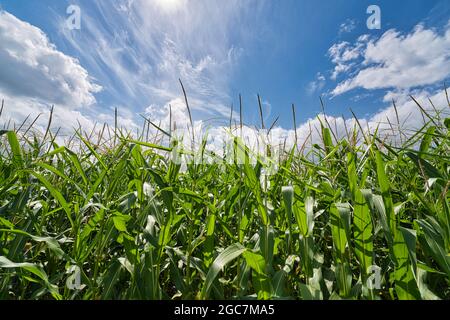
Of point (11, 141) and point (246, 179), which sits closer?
point (246, 179)

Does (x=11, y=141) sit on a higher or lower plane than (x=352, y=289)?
higher

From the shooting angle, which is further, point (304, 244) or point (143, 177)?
point (143, 177)

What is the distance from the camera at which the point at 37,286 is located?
3.96ft

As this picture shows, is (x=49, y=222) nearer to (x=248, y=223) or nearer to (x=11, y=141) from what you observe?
(x=11, y=141)

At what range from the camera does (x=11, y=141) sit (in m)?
1.33
